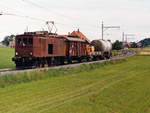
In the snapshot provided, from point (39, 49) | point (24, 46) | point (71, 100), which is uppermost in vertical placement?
point (24, 46)

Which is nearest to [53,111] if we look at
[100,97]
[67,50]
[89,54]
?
→ [100,97]

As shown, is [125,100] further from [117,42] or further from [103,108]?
[117,42]

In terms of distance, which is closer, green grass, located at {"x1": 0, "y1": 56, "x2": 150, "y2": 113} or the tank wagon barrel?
green grass, located at {"x1": 0, "y1": 56, "x2": 150, "y2": 113}

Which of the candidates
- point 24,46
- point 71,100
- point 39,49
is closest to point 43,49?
point 39,49

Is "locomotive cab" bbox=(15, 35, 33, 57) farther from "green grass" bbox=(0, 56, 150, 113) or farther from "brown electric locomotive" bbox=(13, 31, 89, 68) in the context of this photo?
"green grass" bbox=(0, 56, 150, 113)

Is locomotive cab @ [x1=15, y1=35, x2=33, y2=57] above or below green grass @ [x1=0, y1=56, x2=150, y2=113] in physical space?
above

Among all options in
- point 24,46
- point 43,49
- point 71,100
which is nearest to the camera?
point 71,100

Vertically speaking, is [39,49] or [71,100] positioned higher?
[39,49]

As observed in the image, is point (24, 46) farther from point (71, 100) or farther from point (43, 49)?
point (71, 100)

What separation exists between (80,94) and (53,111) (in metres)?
3.49

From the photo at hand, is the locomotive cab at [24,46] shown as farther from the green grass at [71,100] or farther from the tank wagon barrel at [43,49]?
the green grass at [71,100]

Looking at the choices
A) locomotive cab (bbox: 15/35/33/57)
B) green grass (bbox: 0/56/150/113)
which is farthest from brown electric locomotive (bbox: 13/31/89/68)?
green grass (bbox: 0/56/150/113)

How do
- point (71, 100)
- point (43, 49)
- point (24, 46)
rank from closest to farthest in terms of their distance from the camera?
point (71, 100)
point (24, 46)
point (43, 49)

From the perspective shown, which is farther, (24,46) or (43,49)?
(43,49)
